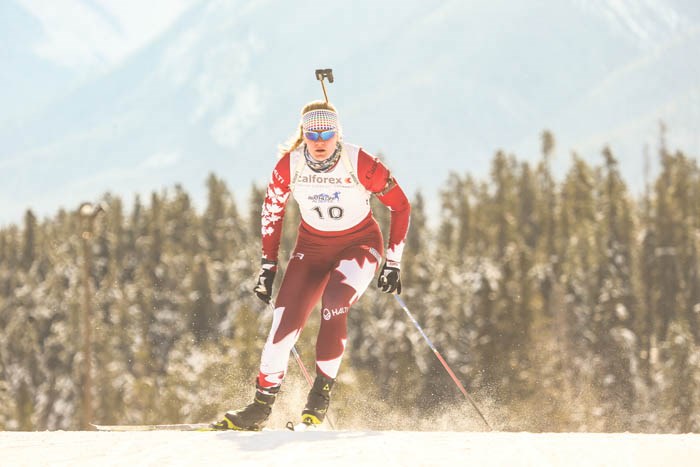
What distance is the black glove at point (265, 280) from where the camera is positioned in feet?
25.8

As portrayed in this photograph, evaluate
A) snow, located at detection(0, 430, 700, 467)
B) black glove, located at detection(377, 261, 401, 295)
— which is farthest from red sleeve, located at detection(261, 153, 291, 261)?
snow, located at detection(0, 430, 700, 467)

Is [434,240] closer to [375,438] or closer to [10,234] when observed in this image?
[10,234]

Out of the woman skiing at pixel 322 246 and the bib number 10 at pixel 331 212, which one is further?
the bib number 10 at pixel 331 212

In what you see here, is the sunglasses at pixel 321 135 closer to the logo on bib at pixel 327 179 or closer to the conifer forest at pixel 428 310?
the logo on bib at pixel 327 179

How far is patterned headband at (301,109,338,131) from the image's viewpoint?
745 cm

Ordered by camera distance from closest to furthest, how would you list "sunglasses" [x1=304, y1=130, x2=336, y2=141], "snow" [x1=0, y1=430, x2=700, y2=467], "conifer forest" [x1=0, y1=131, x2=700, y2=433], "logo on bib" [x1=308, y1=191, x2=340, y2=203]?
"snow" [x1=0, y1=430, x2=700, y2=467] < "sunglasses" [x1=304, y1=130, x2=336, y2=141] < "logo on bib" [x1=308, y1=191, x2=340, y2=203] < "conifer forest" [x1=0, y1=131, x2=700, y2=433]

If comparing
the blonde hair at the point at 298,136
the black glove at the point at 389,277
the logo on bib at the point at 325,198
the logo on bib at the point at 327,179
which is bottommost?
the black glove at the point at 389,277

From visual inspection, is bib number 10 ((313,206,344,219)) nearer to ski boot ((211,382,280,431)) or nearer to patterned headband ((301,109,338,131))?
patterned headband ((301,109,338,131))

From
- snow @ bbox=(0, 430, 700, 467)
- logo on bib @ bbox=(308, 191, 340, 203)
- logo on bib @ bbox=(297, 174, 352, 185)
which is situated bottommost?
snow @ bbox=(0, 430, 700, 467)

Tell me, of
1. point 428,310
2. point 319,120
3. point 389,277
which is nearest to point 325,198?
point 319,120

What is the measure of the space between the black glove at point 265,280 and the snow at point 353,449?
177 cm

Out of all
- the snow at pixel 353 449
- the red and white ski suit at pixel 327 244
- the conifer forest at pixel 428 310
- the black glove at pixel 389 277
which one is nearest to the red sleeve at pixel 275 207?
the red and white ski suit at pixel 327 244

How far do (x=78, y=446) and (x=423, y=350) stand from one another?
53.5 m

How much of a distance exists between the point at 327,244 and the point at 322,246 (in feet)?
0.14
